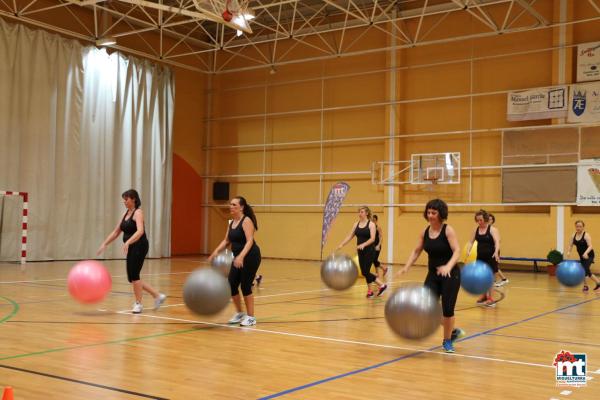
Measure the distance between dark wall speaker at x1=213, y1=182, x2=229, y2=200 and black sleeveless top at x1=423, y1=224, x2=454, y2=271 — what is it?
20.4 meters

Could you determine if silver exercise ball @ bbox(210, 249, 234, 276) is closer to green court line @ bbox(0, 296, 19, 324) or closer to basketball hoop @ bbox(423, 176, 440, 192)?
green court line @ bbox(0, 296, 19, 324)

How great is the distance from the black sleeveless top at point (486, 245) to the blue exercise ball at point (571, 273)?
3600 millimetres

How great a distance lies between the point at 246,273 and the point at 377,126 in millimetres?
16305

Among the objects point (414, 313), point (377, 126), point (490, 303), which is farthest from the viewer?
point (377, 126)

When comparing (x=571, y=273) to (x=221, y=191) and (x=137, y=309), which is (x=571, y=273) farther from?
(x=221, y=191)

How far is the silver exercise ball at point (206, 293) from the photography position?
7465mm

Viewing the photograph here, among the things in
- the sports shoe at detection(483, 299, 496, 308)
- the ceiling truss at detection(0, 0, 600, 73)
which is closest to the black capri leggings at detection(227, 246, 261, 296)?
the sports shoe at detection(483, 299, 496, 308)

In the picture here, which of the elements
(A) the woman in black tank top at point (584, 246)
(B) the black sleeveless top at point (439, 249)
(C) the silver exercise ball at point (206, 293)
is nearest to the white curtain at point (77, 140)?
(C) the silver exercise ball at point (206, 293)

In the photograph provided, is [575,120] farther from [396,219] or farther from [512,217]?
[396,219]

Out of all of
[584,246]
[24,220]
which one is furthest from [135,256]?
[24,220]

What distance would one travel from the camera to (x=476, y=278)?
9.91m

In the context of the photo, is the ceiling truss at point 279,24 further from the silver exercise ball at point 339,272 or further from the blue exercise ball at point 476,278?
the blue exercise ball at point 476,278

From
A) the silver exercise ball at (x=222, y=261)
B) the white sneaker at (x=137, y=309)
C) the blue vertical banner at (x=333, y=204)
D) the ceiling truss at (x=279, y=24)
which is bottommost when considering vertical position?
the white sneaker at (x=137, y=309)

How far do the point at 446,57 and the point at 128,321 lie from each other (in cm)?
1670
